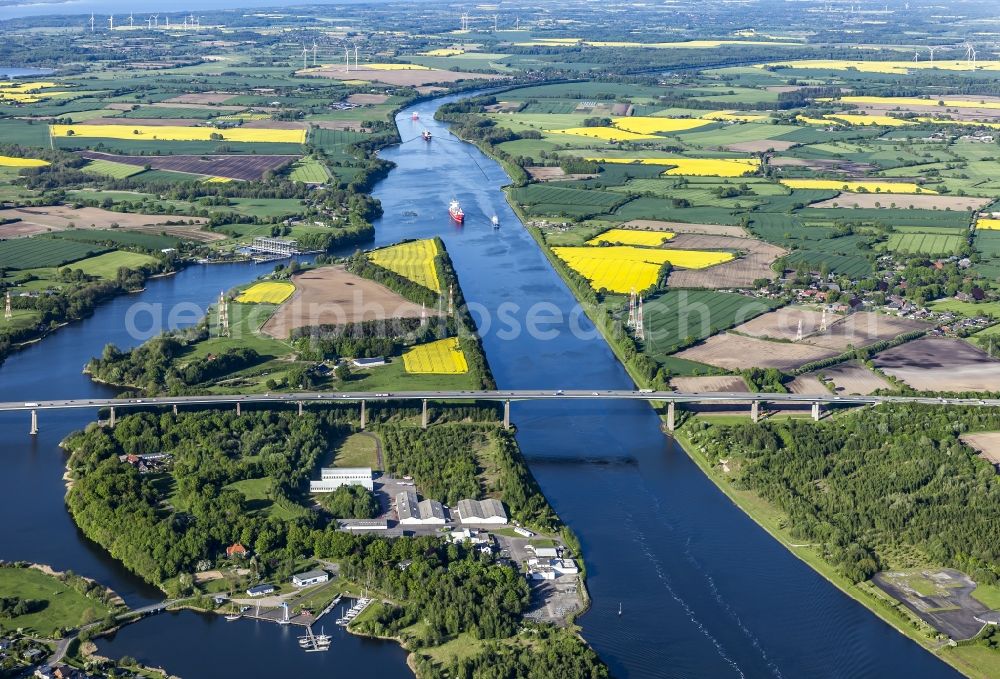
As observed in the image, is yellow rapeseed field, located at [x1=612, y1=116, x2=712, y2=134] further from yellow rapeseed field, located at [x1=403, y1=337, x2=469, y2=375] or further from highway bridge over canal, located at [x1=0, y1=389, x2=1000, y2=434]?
highway bridge over canal, located at [x1=0, y1=389, x2=1000, y2=434]

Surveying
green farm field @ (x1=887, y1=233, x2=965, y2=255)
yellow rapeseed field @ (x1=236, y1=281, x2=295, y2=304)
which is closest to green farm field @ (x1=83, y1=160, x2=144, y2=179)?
yellow rapeseed field @ (x1=236, y1=281, x2=295, y2=304)

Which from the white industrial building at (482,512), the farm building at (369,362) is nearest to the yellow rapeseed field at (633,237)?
the farm building at (369,362)

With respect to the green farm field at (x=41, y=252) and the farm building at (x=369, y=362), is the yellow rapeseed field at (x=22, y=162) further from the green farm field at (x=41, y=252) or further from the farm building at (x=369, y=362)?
the farm building at (x=369, y=362)

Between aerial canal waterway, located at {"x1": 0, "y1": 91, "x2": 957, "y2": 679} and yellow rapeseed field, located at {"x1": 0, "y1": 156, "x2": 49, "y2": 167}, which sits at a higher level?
yellow rapeseed field, located at {"x1": 0, "y1": 156, "x2": 49, "y2": 167}

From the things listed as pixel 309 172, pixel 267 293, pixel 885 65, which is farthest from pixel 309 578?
pixel 885 65

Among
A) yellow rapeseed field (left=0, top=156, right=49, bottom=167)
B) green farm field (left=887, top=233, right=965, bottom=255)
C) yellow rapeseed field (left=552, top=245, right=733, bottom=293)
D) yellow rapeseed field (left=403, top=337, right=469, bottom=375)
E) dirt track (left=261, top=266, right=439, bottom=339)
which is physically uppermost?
green farm field (left=887, top=233, right=965, bottom=255)

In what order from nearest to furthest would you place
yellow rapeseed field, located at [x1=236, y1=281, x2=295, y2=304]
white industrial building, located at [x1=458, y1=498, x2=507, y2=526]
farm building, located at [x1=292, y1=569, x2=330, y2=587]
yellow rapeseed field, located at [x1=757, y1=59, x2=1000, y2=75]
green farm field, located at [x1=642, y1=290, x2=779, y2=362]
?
farm building, located at [x1=292, y1=569, x2=330, y2=587], white industrial building, located at [x1=458, y1=498, x2=507, y2=526], green farm field, located at [x1=642, y1=290, x2=779, y2=362], yellow rapeseed field, located at [x1=236, y1=281, x2=295, y2=304], yellow rapeseed field, located at [x1=757, y1=59, x2=1000, y2=75]

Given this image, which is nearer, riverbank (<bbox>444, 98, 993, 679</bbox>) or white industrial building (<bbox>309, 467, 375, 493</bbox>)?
riverbank (<bbox>444, 98, 993, 679</bbox>)
